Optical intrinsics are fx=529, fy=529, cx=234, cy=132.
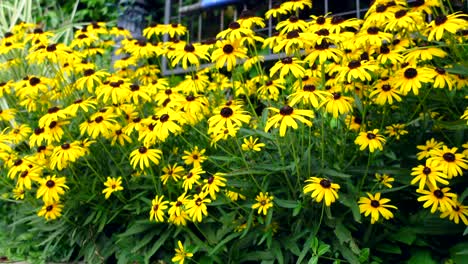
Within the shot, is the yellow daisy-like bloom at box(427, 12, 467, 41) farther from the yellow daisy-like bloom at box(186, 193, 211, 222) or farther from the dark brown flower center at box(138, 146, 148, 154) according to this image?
the dark brown flower center at box(138, 146, 148, 154)

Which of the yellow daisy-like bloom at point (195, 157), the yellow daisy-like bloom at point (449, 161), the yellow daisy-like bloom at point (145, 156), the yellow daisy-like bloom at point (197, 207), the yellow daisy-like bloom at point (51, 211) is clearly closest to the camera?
the yellow daisy-like bloom at point (449, 161)

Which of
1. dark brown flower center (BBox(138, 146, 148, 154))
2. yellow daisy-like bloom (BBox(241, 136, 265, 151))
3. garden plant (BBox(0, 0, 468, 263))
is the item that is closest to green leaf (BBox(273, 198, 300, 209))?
garden plant (BBox(0, 0, 468, 263))

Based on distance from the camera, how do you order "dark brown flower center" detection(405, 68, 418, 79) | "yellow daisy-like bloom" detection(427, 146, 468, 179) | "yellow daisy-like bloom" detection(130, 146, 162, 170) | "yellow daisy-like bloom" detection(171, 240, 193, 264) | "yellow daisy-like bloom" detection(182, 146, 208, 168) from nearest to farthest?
"yellow daisy-like bloom" detection(427, 146, 468, 179), "dark brown flower center" detection(405, 68, 418, 79), "yellow daisy-like bloom" detection(171, 240, 193, 264), "yellow daisy-like bloom" detection(130, 146, 162, 170), "yellow daisy-like bloom" detection(182, 146, 208, 168)

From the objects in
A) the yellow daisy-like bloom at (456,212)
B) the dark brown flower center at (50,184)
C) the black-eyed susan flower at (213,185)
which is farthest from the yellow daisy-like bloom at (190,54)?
the yellow daisy-like bloom at (456,212)

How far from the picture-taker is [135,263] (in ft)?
8.61

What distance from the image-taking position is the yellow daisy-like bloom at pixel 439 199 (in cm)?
189

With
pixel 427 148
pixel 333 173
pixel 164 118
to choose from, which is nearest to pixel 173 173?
pixel 164 118

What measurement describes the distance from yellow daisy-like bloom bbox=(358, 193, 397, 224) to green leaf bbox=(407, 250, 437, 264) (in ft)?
0.84

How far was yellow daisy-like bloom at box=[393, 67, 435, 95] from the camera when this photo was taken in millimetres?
1939

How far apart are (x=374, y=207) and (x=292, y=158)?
44 cm

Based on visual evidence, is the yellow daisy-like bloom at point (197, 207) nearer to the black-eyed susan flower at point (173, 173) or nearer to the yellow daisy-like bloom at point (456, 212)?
the black-eyed susan flower at point (173, 173)

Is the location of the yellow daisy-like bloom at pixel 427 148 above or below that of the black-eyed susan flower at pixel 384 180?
above

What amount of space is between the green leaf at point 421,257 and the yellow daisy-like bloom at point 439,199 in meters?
0.26

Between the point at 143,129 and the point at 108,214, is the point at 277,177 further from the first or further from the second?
the point at 108,214
